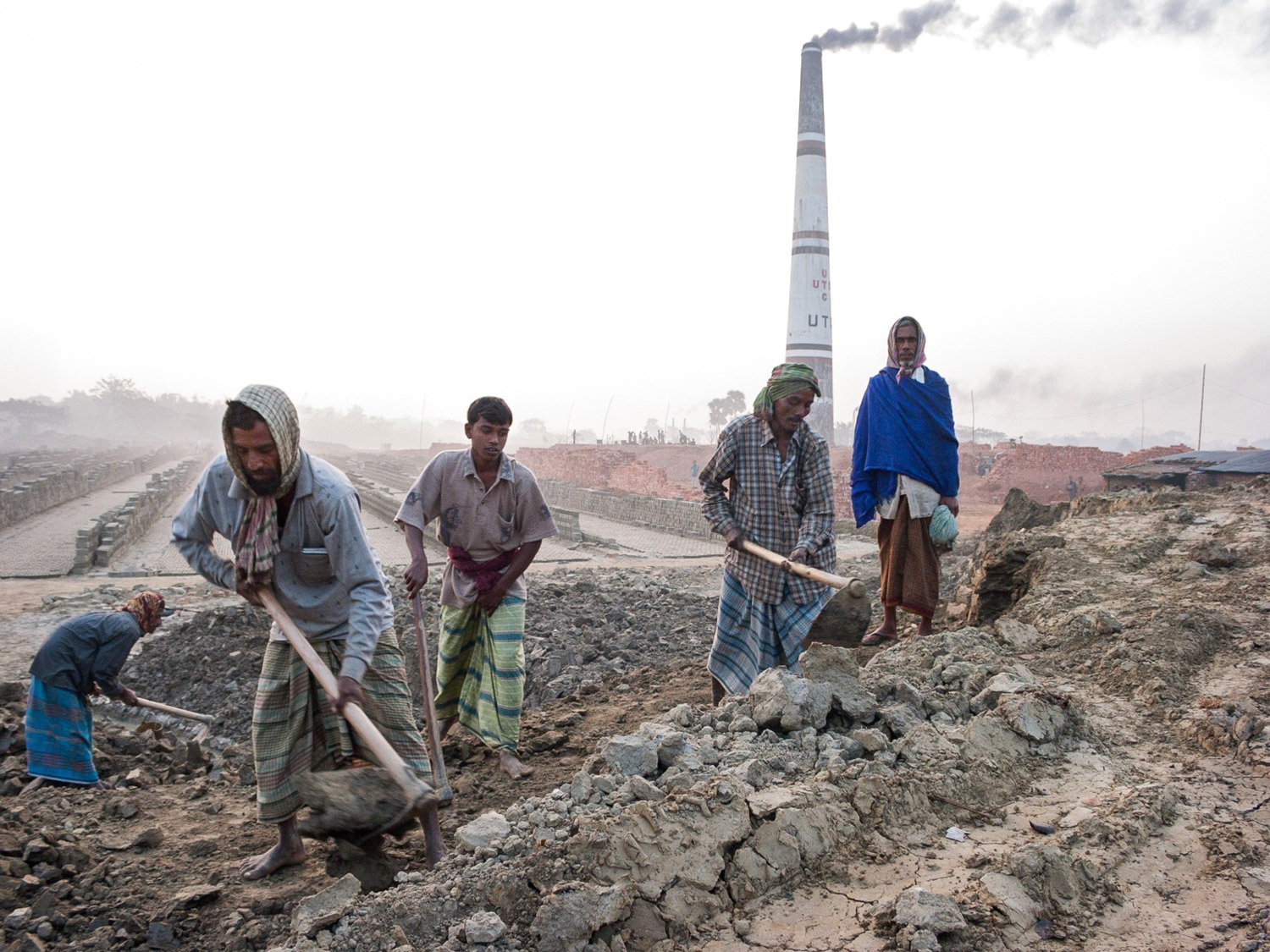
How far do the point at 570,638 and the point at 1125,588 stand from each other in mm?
3703

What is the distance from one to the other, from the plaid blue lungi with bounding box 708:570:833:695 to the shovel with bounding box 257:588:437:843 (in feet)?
5.64

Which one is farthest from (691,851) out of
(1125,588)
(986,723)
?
(1125,588)

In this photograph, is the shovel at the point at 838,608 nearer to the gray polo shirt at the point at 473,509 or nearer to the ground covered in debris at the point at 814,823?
the ground covered in debris at the point at 814,823

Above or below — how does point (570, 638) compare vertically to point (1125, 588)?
below

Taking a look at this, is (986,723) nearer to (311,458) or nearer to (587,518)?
(311,458)

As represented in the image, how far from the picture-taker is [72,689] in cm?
411

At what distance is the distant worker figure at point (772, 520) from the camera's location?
3723mm

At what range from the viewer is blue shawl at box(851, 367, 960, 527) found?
4613 mm

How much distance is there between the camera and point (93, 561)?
12.5 meters

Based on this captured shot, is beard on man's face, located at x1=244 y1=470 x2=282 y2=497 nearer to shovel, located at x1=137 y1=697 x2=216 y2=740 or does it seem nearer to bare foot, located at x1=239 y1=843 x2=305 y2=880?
bare foot, located at x1=239 y1=843 x2=305 y2=880

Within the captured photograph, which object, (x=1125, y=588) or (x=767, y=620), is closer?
(x=767, y=620)

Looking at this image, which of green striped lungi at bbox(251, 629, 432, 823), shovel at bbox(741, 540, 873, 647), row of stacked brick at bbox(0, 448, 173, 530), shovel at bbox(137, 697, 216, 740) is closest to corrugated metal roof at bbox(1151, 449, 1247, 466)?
shovel at bbox(741, 540, 873, 647)

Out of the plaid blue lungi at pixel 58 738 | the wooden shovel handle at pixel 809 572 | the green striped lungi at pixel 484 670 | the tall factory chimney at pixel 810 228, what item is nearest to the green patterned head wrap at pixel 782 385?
the wooden shovel handle at pixel 809 572

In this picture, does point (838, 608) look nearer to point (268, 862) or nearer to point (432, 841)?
point (432, 841)
